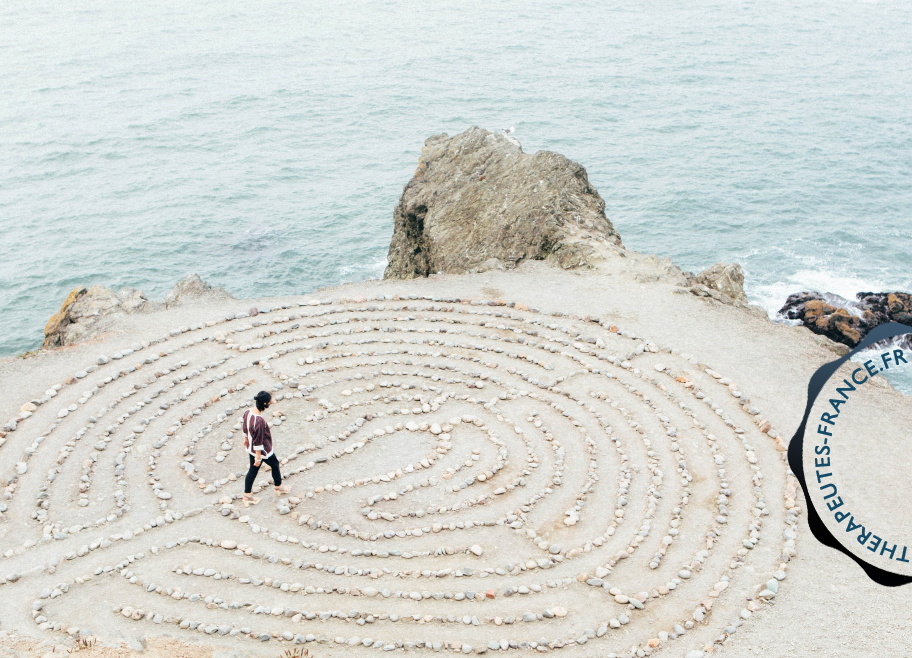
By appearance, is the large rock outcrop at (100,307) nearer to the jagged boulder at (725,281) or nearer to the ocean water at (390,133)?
the ocean water at (390,133)

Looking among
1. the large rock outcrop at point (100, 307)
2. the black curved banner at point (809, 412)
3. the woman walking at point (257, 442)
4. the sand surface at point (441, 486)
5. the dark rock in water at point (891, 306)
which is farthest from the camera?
the dark rock in water at point (891, 306)

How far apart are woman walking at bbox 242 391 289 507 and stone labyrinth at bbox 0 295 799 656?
464 millimetres

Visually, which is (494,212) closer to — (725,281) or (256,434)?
(725,281)

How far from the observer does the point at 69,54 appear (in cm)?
6956

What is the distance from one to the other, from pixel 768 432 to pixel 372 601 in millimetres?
8941

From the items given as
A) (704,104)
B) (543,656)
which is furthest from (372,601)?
(704,104)

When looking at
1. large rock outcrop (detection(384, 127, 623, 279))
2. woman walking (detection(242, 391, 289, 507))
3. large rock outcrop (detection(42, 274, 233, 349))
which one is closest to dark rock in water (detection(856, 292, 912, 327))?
large rock outcrop (detection(384, 127, 623, 279))

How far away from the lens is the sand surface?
11.5m

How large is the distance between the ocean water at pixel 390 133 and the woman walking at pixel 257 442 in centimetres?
2313

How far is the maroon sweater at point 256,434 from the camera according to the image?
13.2 metres

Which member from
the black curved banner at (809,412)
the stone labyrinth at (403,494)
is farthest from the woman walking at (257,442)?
the black curved banner at (809,412)

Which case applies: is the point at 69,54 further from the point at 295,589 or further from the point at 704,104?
the point at 295,589

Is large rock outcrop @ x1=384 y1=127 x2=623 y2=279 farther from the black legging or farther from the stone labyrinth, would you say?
the black legging

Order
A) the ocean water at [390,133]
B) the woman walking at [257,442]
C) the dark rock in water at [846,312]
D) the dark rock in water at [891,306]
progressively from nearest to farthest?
the woman walking at [257,442] < the dark rock in water at [846,312] < the dark rock in water at [891,306] < the ocean water at [390,133]
